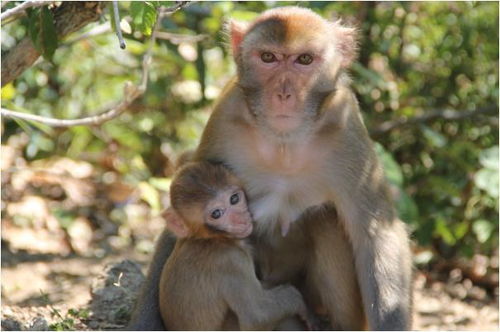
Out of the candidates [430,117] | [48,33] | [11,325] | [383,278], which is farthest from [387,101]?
[11,325]

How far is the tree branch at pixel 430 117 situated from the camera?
7.67m

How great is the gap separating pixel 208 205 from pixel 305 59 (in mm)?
946

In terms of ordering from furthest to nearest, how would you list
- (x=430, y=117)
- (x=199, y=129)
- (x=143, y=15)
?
(x=199, y=129) → (x=430, y=117) → (x=143, y=15)

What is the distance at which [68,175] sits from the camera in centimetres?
782

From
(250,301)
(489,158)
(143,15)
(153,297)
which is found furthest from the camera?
(489,158)

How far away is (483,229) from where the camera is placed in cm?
722

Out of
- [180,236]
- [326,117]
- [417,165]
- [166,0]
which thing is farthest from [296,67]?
[417,165]

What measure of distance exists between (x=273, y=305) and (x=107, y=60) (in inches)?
→ 166

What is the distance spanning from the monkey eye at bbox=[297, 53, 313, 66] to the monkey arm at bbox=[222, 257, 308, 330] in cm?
107

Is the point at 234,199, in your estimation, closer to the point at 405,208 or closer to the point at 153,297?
the point at 153,297

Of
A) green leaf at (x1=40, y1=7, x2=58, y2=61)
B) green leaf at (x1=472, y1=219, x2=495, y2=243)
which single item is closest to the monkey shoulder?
green leaf at (x1=40, y1=7, x2=58, y2=61)

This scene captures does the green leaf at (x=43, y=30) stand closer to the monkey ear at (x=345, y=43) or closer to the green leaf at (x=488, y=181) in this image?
the monkey ear at (x=345, y=43)

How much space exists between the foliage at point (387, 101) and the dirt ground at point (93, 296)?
0.42 metres

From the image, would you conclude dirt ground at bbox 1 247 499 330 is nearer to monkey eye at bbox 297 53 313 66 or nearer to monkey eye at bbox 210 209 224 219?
monkey eye at bbox 210 209 224 219
